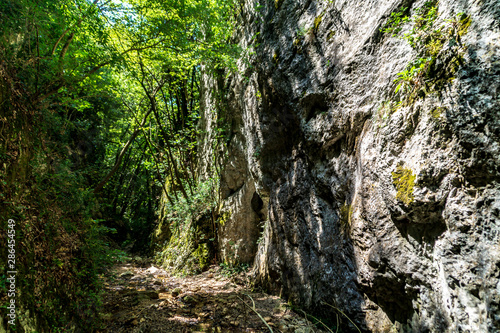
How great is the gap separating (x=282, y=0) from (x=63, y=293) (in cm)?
587

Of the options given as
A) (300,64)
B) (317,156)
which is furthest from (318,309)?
(300,64)

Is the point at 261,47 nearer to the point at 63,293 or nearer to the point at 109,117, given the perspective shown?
the point at 63,293

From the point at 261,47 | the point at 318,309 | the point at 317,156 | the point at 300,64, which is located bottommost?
the point at 318,309

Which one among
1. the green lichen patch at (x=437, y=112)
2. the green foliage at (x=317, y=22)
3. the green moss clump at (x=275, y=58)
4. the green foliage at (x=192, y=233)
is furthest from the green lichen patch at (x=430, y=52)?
the green foliage at (x=192, y=233)

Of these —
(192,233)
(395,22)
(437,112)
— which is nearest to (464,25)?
(437,112)

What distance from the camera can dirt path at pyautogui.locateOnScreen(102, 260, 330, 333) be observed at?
11.5ft

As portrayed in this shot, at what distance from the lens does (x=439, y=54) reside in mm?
2174

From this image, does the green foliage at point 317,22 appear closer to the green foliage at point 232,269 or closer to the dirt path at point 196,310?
the dirt path at point 196,310

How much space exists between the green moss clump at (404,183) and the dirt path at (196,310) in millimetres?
2139

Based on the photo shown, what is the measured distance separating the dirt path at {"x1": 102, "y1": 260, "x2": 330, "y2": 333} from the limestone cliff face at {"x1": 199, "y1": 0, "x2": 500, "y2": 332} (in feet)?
1.34

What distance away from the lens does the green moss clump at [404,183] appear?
7.47ft

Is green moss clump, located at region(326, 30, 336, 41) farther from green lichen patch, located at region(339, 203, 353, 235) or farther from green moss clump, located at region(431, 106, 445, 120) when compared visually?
green lichen patch, located at region(339, 203, 353, 235)

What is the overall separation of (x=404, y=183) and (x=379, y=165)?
35cm

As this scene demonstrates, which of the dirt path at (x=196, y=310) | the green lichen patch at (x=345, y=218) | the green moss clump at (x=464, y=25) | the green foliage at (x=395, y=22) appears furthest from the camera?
the dirt path at (x=196, y=310)
